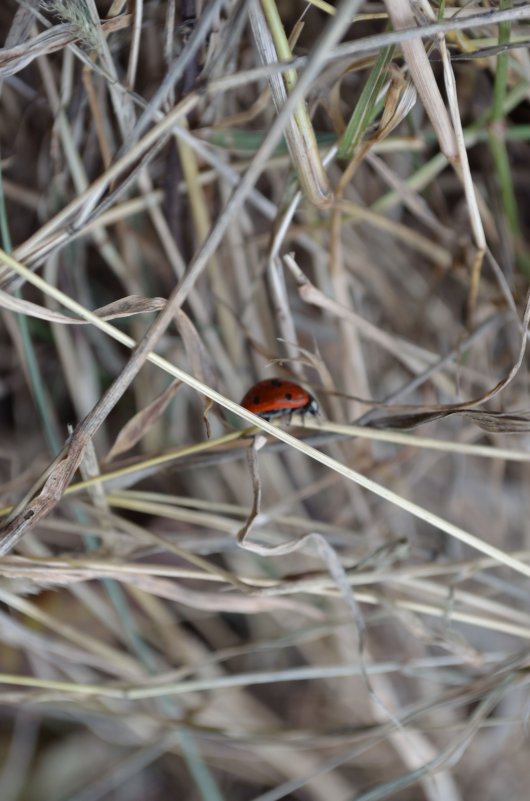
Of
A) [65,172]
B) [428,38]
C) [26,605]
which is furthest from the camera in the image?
[65,172]

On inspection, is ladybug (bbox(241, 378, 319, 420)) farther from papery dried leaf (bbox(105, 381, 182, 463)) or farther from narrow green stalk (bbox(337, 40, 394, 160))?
narrow green stalk (bbox(337, 40, 394, 160))

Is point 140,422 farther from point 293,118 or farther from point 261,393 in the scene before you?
point 293,118

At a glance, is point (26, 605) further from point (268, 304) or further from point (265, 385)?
point (268, 304)

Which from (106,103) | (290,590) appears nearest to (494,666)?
(290,590)

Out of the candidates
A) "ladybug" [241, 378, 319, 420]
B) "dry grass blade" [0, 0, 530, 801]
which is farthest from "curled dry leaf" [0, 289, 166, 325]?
"ladybug" [241, 378, 319, 420]

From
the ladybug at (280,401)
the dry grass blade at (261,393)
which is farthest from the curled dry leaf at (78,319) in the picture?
the ladybug at (280,401)

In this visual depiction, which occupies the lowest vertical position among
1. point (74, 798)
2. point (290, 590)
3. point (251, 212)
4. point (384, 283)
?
point (74, 798)

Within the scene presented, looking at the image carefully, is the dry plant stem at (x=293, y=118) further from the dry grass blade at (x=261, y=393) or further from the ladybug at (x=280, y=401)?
the ladybug at (x=280, y=401)

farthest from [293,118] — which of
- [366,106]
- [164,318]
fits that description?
[164,318]
